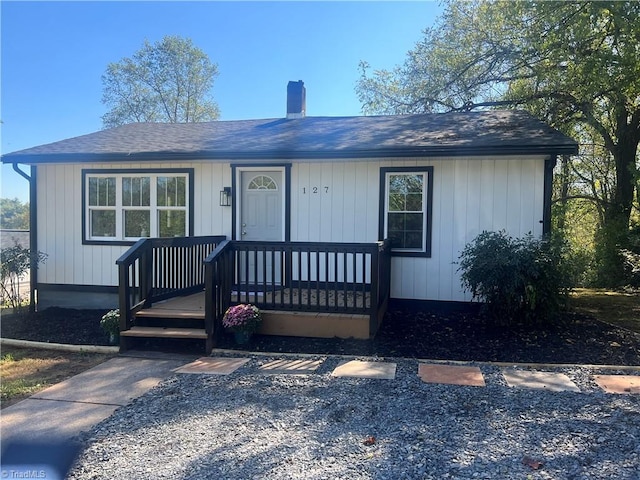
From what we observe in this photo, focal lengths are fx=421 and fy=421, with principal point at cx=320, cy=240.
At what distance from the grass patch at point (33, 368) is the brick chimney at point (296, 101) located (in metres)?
7.09

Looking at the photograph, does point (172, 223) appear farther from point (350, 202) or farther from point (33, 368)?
point (33, 368)

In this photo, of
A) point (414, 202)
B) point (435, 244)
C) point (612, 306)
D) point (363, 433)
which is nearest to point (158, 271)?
point (363, 433)

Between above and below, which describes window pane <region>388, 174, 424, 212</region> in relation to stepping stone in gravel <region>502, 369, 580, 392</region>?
above

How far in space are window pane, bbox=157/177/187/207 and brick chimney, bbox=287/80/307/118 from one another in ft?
11.9

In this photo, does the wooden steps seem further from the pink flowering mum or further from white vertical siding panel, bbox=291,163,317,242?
white vertical siding panel, bbox=291,163,317,242

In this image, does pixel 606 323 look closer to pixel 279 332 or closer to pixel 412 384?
pixel 412 384

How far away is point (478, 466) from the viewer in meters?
2.59

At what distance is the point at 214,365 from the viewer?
4891 millimetres

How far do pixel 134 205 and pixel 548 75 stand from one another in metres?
11.1

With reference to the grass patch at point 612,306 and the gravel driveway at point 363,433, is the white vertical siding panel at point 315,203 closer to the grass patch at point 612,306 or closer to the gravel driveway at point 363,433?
the gravel driveway at point 363,433

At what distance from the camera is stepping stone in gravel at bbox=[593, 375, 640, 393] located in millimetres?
3943

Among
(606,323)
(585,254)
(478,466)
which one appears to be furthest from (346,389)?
(585,254)

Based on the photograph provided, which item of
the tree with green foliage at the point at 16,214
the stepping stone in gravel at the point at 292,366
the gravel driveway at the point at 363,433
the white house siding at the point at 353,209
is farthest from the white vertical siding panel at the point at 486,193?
the tree with green foliage at the point at 16,214

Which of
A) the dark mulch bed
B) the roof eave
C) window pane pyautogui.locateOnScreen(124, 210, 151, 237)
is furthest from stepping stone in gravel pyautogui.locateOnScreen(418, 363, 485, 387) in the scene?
window pane pyautogui.locateOnScreen(124, 210, 151, 237)
